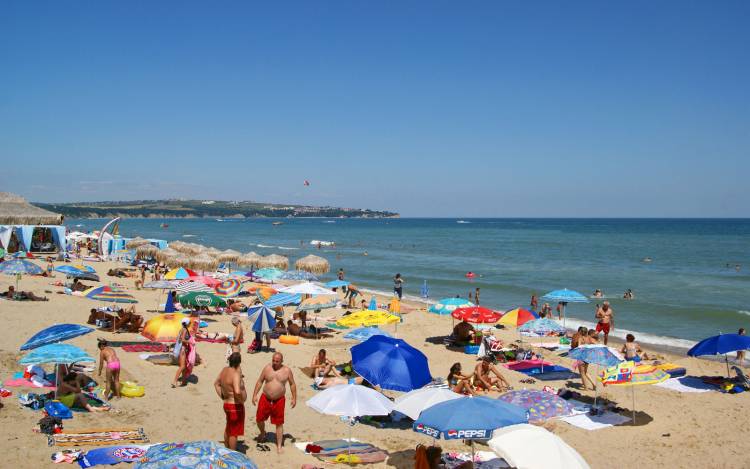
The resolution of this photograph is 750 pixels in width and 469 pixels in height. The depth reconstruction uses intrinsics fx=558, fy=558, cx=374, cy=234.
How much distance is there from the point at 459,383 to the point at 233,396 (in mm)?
4696

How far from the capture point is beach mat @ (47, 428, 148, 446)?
6.69m

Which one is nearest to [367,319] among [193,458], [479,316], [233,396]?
[479,316]

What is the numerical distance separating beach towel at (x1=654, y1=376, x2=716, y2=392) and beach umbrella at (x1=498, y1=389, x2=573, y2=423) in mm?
4461

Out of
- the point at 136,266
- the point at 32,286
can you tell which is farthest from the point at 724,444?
the point at 136,266

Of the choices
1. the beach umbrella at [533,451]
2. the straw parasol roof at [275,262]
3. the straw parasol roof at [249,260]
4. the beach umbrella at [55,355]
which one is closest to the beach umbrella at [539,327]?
the beach umbrella at [533,451]

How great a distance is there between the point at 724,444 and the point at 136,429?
8.87 metres

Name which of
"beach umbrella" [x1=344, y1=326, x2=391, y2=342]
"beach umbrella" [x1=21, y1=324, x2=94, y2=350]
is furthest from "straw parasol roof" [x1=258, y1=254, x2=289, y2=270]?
"beach umbrella" [x1=21, y1=324, x2=94, y2=350]

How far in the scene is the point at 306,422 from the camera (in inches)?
349

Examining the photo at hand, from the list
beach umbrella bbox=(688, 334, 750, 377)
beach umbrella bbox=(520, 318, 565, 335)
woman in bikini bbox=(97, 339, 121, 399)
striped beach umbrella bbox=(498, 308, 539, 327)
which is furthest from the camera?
striped beach umbrella bbox=(498, 308, 539, 327)

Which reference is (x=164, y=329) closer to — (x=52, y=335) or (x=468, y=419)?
(x=52, y=335)

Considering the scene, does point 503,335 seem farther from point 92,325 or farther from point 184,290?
point 92,325

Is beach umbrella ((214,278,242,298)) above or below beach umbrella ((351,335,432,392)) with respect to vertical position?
below

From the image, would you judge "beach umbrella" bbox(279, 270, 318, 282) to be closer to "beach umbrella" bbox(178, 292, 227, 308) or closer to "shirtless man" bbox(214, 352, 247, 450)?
"beach umbrella" bbox(178, 292, 227, 308)

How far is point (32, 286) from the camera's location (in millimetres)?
20500
